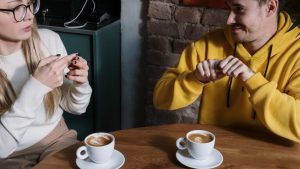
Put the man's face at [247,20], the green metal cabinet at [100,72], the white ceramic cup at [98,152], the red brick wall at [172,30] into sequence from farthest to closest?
1. the green metal cabinet at [100,72]
2. the red brick wall at [172,30]
3. the man's face at [247,20]
4. the white ceramic cup at [98,152]

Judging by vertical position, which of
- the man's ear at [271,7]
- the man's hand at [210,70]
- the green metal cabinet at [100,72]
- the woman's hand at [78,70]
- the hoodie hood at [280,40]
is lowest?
the green metal cabinet at [100,72]

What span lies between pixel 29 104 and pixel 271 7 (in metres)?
0.90

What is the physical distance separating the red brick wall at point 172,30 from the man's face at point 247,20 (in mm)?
581

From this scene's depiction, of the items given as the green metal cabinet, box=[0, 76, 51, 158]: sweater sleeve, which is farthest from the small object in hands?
the green metal cabinet

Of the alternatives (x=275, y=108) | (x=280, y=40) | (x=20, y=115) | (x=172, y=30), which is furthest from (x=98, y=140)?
(x=172, y=30)

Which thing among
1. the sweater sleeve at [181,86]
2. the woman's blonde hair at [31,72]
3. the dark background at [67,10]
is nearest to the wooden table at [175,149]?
the sweater sleeve at [181,86]

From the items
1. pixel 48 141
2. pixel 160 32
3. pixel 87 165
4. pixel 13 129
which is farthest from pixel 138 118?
pixel 87 165

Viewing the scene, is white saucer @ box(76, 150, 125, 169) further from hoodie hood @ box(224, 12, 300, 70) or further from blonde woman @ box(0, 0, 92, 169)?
hoodie hood @ box(224, 12, 300, 70)

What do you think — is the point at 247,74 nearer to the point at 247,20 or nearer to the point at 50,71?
the point at 247,20

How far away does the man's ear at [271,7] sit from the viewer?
55.2 inches

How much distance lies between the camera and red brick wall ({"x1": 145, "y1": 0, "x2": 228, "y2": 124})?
2059 millimetres

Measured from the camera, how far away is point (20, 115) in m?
1.36

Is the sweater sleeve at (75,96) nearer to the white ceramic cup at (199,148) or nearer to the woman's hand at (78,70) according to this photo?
the woman's hand at (78,70)

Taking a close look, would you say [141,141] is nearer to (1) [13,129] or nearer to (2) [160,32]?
(1) [13,129]
